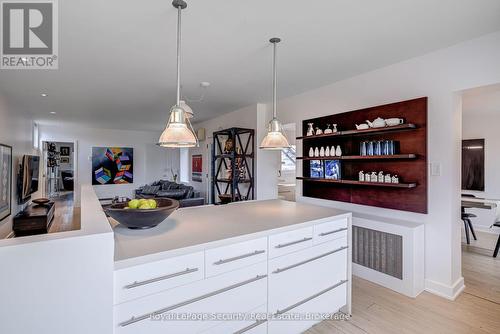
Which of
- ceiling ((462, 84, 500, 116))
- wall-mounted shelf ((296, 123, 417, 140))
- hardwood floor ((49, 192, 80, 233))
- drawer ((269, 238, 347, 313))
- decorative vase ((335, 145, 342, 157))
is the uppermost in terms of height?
ceiling ((462, 84, 500, 116))

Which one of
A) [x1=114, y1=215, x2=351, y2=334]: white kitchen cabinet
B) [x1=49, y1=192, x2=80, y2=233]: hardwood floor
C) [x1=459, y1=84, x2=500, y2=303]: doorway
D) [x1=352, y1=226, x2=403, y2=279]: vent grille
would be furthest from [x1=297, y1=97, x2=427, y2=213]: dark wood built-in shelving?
[x1=49, y1=192, x2=80, y2=233]: hardwood floor

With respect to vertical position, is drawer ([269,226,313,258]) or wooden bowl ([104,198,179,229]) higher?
wooden bowl ([104,198,179,229])

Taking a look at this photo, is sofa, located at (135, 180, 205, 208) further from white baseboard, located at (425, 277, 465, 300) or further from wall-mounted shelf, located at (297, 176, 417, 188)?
white baseboard, located at (425, 277, 465, 300)

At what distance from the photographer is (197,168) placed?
7410mm

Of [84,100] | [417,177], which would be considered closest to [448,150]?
[417,177]

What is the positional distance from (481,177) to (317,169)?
11.9ft

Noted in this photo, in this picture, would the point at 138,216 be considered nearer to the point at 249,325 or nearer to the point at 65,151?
the point at 249,325

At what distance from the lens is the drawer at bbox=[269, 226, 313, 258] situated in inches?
66.1

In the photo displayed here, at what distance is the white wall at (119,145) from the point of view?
305 inches

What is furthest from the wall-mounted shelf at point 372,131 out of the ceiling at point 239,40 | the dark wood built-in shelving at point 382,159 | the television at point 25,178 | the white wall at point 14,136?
the television at point 25,178

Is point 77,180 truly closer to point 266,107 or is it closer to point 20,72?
point 20,72

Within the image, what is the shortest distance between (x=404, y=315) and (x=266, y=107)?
372cm

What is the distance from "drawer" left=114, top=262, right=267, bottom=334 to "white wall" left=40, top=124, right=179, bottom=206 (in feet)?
26.7

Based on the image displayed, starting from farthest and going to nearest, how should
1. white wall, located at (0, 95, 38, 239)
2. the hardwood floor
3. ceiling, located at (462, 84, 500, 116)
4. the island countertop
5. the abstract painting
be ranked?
the hardwood floor
the abstract painting
white wall, located at (0, 95, 38, 239)
ceiling, located at (462, 84, 500, 116)
the island countertop
